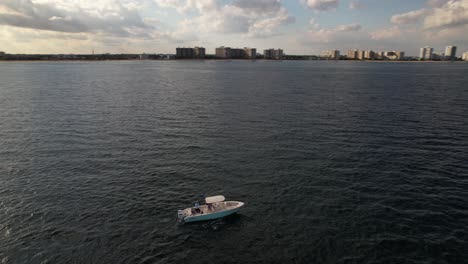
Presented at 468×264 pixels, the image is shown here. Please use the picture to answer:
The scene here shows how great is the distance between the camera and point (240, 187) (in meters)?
45.1

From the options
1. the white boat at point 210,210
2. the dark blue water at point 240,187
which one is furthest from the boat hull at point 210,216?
the dark blue water at point 240,187

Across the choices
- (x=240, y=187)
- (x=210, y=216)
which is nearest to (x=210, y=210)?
(x=210, y=216)

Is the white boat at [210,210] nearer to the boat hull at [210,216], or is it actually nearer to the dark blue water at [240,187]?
the boat hull at [210,216]

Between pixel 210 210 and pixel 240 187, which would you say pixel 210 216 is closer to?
pixel 210 210

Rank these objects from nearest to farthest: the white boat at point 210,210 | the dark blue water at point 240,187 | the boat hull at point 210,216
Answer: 1. the dark blue water at point 240,187
2. the boat hull at point 210,216
3. the white boat at point 210,210

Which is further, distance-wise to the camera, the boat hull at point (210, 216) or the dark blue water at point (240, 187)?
the boat hull at point (210, 216)

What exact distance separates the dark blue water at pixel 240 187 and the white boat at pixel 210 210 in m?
1.07

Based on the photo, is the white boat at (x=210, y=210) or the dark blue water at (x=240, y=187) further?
the white boat at (x=210, y=210)

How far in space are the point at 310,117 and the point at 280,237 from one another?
5637 centimetres

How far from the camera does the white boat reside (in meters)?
37.0

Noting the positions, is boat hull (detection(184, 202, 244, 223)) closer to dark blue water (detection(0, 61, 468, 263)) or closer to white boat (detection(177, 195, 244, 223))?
white boat (detection(177, 195, 244, 223))

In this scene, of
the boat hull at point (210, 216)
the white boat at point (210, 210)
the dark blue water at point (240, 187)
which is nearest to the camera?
the dark blue water at point (240, 187)

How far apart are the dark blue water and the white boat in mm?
1068

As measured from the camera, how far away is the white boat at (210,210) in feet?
121
